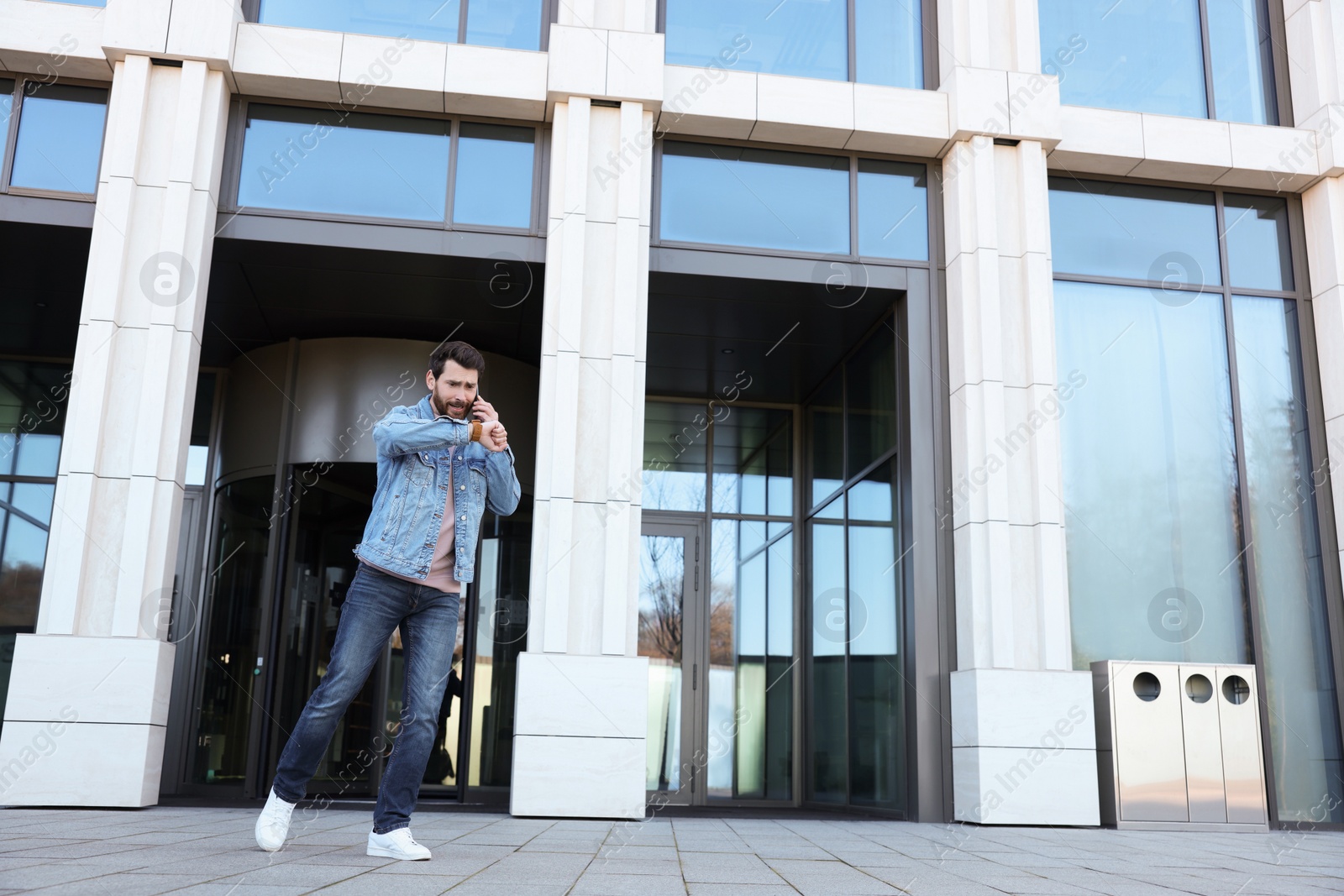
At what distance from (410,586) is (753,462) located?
706cm

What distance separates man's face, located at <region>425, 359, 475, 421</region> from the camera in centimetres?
392

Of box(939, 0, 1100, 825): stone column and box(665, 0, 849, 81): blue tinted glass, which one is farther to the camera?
box(665, 0, 849, 81): blue tinted glass

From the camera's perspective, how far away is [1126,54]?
8.59m

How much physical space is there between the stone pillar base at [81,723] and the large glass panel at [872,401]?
507cm

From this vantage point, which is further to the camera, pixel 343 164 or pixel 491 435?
pixel 343 164

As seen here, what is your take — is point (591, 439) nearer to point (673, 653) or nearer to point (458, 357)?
point (458, 357)

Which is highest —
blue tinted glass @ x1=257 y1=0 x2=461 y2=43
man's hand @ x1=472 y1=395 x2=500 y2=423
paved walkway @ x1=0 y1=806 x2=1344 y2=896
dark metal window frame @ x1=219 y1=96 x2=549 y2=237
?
blue tinted glass @ x1=257 y1=0 x2=461 y2=43

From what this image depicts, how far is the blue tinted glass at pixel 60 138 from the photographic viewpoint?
23.8ft

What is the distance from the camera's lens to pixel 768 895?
326 centimetres

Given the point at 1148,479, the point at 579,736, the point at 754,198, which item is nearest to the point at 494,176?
the point at 754,198

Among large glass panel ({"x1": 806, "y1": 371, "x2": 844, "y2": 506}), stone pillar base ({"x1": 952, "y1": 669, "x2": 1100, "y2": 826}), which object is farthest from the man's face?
large glass panel ({"x1": 806, "y1": 371, "x2": 844, "y2": 506})

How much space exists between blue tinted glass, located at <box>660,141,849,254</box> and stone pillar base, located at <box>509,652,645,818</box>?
306cm

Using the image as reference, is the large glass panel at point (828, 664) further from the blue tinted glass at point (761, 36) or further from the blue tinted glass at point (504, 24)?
the blue tinted glass at point (504, 24)

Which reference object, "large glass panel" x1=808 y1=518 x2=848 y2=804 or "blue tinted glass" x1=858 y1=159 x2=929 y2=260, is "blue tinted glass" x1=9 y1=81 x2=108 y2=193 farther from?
"large glass panel" x1=808 y1=518 x2=848 y2=804
